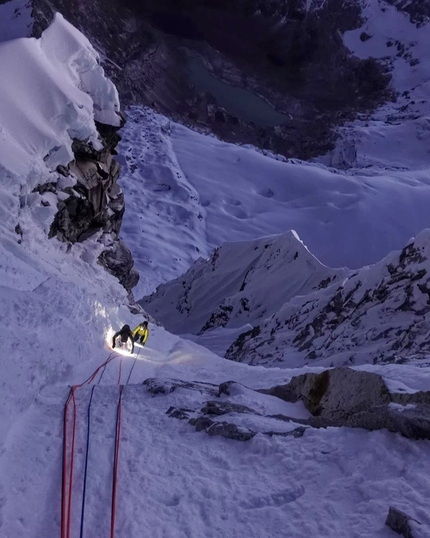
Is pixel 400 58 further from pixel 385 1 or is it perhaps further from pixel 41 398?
pixel 41 398

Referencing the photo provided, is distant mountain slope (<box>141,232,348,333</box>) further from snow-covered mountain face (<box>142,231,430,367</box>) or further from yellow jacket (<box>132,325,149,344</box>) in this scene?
yellow jacket (<box>132,325,149,344</box>)

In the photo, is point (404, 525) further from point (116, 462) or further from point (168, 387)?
point (168, 387)

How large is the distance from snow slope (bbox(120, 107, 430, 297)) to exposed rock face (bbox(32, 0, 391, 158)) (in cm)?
1351

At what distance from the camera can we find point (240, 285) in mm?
19328

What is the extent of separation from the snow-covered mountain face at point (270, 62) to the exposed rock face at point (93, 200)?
31.5 m

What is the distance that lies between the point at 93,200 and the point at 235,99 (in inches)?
1752

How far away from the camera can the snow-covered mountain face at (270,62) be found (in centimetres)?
4947

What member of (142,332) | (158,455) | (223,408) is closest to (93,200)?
(142,332)

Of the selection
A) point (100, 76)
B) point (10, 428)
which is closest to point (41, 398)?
point (10, 428)

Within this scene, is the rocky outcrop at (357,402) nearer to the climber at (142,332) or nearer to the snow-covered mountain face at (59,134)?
the climber at (142,332)

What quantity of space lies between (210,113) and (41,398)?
157ft

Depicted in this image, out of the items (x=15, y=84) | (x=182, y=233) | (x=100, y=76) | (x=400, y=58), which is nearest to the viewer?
(x=15, y=84)

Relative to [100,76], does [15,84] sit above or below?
above

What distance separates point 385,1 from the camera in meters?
67.1
